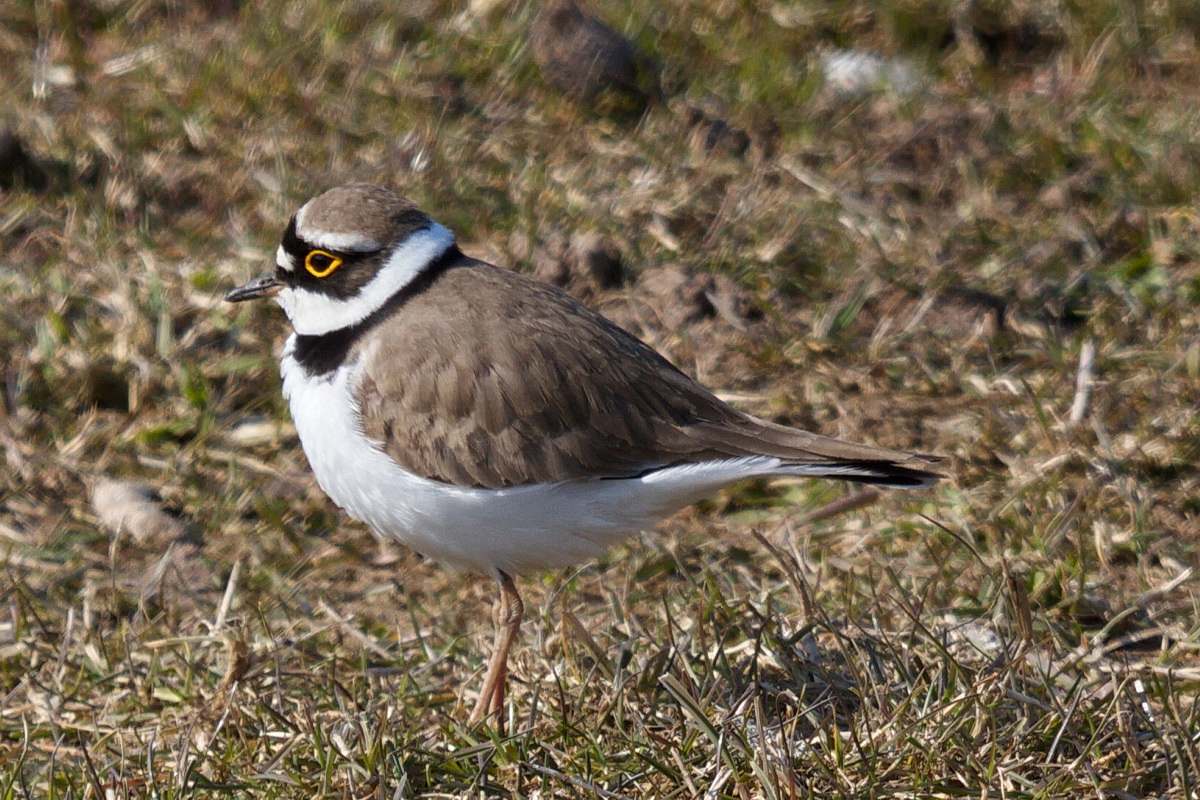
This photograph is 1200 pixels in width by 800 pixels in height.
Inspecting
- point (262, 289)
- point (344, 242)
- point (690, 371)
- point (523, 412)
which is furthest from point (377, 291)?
point (690, 371)

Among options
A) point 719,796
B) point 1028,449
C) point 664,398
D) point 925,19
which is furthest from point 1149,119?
point 719,796

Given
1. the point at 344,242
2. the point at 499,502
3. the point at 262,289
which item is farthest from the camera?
the point at 262,289

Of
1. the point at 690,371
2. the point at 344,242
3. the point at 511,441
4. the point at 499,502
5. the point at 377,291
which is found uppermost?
the point at 344,242

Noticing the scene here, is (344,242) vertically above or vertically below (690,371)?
above

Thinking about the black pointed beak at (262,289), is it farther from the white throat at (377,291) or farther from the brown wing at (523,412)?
the brown wing at (523,412)

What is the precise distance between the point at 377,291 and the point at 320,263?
0.21m

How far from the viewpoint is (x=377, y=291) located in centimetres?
425

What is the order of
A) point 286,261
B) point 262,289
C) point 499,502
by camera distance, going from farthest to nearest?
1. point 262,289
2. point 286,261
3. point 499,502

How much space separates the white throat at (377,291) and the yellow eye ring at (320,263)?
0.20 feet

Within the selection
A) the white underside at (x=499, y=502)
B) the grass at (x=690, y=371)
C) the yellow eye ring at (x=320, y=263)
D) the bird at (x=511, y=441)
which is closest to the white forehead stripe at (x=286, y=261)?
the yellow eye ring at (x=320, y=263)

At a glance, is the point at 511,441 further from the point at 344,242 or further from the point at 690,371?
the point at 690,371

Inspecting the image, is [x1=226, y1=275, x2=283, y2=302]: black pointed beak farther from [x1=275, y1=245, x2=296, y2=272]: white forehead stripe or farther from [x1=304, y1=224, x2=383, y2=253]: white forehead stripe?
[x1=304, y1=224, x2=383, y2=253]: white forehead stripe

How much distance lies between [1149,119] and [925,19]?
1303 millimetres

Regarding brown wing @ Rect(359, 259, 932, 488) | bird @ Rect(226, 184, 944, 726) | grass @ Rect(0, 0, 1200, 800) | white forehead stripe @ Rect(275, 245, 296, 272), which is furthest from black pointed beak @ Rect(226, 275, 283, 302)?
grass @ Rect(0, 0, 1200, 800)
